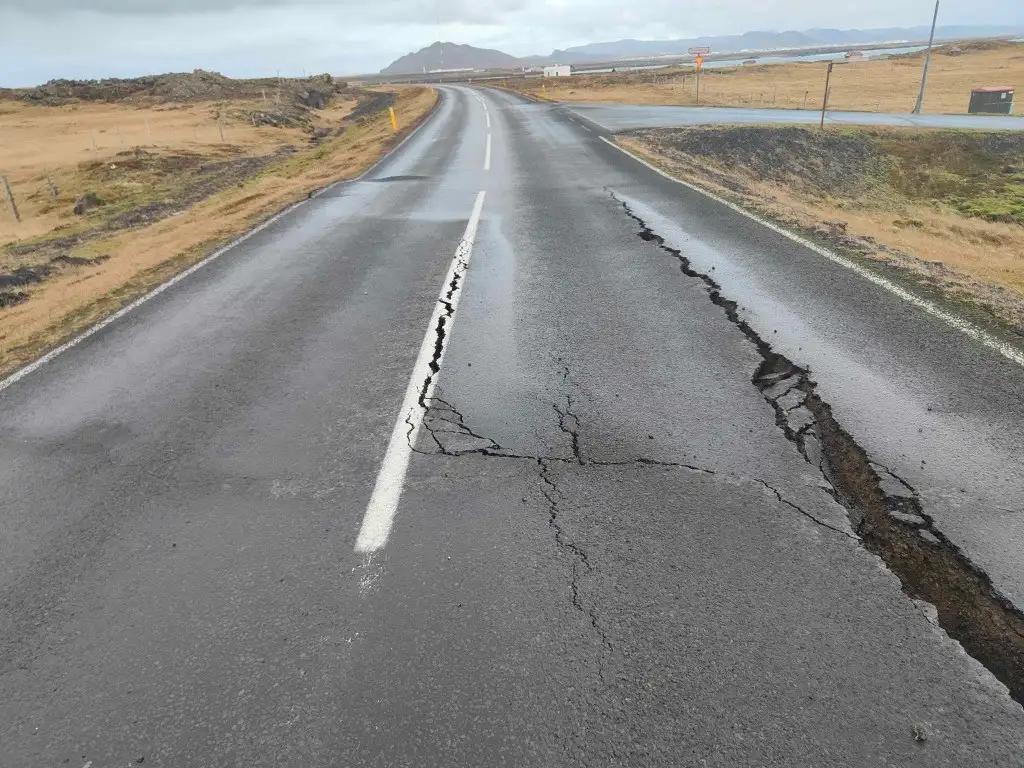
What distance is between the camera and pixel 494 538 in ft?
10.9

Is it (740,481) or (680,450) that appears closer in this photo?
(740,481)

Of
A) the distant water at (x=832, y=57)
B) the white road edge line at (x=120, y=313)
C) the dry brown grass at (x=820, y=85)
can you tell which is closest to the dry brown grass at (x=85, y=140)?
the white road edge line at (x=120, y=313)

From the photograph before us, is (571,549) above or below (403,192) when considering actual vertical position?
below

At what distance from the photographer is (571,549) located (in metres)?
3.21

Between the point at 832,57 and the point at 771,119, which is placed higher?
the point at 832,57

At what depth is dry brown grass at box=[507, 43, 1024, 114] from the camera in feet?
120

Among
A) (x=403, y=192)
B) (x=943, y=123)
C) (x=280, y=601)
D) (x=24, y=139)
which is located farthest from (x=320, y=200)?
(x=24, y=139)

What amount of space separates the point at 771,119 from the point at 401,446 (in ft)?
82.0

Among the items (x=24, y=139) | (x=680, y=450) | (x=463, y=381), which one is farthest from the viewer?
(x=24, y=139)

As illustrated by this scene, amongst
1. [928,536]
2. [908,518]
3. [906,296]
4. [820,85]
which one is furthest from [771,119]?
[820,85]

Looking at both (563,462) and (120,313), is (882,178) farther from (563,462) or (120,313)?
(120,313)

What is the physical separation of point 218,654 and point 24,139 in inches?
1815

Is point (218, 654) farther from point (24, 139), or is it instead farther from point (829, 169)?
point (24, 139)

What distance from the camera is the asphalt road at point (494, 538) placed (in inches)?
93.1
